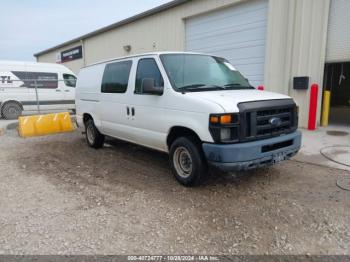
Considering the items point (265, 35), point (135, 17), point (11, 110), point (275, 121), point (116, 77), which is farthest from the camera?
point (135, 17)

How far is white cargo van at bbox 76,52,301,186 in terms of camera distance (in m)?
3.73

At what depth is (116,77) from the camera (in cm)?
578

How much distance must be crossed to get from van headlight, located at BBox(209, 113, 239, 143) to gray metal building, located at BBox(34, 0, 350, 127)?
18.9 ft

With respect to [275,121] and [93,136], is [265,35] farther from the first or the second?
[93,136]

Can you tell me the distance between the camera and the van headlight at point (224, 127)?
12.0 feet

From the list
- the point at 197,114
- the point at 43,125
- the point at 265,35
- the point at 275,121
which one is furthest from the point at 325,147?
the point at 43,125

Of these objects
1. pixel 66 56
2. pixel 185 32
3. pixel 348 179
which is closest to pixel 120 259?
pixel 348 179

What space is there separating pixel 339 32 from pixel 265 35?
2.33 meters

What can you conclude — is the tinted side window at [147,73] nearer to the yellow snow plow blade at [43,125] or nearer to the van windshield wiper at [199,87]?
the van windshield wiper at [199,87]

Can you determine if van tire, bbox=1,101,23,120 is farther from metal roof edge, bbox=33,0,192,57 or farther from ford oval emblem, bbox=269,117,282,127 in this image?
ford oval emblem, bbox=269,117,282,127

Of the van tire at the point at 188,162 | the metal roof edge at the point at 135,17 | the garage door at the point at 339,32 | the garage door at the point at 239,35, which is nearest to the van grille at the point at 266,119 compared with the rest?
the van tire at the point at 188,162

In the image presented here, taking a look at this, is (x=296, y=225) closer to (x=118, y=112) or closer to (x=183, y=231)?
(x=183, y=231)

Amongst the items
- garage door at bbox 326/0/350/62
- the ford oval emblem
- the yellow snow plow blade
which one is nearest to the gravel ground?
the ford oval emblem

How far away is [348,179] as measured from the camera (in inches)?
178
